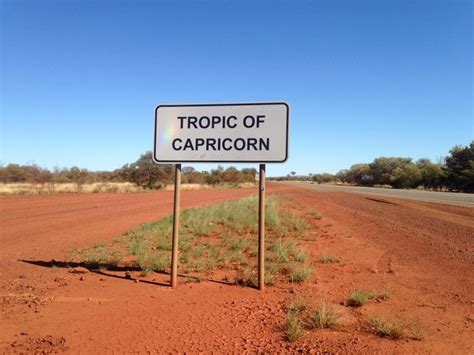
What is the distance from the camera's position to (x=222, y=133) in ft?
19.8

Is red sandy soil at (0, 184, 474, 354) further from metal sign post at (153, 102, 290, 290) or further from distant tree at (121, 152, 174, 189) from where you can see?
distant tree at (121, 152, 174, 189)

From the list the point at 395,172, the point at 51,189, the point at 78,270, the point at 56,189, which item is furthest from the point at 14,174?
the point at 395,172

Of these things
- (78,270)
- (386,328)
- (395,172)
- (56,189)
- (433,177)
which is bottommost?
(78,270)

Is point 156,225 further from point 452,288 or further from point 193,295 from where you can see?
point 452,288

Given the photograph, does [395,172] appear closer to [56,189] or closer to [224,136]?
[56,189]

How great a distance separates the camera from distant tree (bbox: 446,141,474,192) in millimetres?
48375

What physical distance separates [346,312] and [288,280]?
1.59 metres

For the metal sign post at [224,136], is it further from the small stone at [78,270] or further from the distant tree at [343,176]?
the distant tree at [343,176]

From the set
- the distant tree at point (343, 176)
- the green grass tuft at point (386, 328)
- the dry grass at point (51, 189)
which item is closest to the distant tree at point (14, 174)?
the dry grass at point (51, 189)

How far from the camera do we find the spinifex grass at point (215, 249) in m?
6.91

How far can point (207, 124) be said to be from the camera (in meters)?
6.07

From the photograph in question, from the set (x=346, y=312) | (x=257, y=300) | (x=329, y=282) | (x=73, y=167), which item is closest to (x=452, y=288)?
(x=329, y=282)

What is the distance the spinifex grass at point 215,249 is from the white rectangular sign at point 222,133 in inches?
80.0

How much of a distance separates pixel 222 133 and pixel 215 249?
11.2ft
